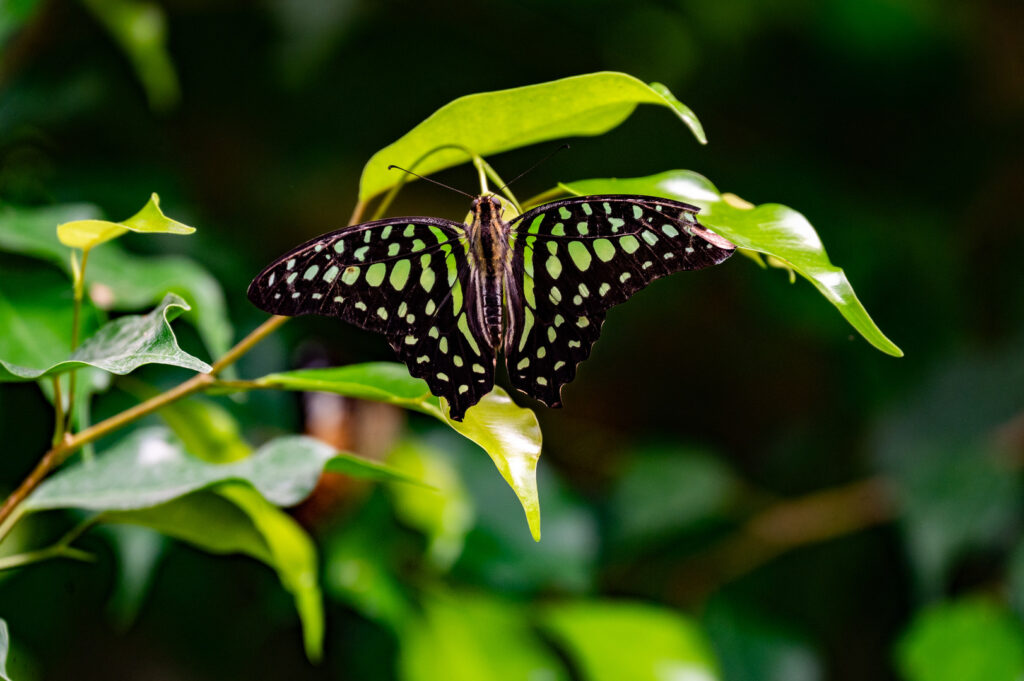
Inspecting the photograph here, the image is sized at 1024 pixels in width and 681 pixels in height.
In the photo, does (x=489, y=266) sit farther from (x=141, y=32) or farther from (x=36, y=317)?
(x=141, y=32)

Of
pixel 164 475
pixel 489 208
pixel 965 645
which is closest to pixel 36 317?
pixel 164 475

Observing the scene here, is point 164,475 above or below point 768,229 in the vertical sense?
below

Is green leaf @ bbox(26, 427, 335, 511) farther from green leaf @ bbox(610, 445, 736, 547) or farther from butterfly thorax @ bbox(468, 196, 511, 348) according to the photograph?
green leaf @ bbox(610, 445, 736, 547)

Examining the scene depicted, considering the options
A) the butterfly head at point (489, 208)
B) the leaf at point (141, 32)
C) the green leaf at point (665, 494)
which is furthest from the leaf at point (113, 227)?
the green leaf at point (665, 494)

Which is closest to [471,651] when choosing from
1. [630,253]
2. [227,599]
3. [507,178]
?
[227,599]

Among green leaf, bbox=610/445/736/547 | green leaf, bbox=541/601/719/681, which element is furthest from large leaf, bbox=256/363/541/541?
green leaf, bbox=610/445/736/547

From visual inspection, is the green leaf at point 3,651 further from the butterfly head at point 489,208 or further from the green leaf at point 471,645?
the green leaf at point 471,645
